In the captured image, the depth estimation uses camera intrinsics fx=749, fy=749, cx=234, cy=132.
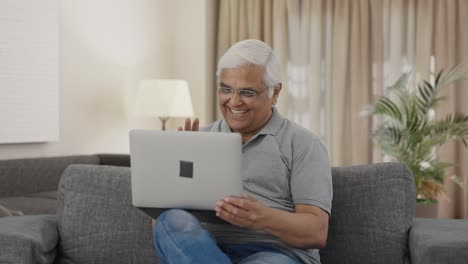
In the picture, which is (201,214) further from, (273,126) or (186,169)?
(273,126)

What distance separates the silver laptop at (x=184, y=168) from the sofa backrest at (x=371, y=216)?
1.71 feet

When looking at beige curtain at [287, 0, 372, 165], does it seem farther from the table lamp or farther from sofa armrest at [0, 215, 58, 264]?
sofa armrest at [0, 215, 58, 264]

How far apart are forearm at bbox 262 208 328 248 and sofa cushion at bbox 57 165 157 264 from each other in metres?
0.56

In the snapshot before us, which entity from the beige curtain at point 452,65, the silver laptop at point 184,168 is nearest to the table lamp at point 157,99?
the beige curtain at point 452,65

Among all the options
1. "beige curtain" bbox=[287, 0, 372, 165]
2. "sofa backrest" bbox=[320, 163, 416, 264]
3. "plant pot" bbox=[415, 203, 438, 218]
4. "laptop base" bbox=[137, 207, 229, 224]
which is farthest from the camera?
"beige curtain" bbox=[287, 0, 372, 165]

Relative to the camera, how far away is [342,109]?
6.02 m

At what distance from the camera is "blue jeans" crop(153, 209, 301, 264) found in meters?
1.91

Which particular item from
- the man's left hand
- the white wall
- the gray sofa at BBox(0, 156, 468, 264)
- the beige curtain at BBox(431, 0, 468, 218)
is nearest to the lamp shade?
the white wall

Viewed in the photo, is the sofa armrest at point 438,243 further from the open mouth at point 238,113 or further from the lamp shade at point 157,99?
the lamp shade at point 157,99

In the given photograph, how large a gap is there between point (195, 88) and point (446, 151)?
83.2 inches

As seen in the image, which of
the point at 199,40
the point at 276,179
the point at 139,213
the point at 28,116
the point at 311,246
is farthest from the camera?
the point at 199,40

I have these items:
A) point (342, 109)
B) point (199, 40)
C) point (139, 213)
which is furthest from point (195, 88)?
point (139, 213)

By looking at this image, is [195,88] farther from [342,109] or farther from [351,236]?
[351,236]

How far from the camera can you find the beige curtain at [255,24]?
20.3 feet
